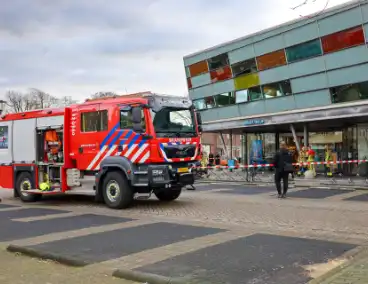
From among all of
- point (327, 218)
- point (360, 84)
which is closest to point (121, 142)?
point (327, 218)

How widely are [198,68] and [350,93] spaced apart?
482 inches

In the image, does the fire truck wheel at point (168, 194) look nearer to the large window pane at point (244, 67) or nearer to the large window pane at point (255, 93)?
the large window pane at point (255, 93)

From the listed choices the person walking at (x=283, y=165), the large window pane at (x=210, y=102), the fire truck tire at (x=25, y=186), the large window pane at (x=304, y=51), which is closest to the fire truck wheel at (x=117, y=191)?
the fire truck tire at (x=25, y=186)

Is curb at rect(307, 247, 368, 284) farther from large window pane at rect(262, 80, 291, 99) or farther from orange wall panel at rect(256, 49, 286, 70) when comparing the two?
orange wall panel at rect(256, 49, 286, 70)

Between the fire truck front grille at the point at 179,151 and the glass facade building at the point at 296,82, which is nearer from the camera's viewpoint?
→ the fire truck front grille at the point at 179,151

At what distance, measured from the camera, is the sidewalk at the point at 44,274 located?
5.43 m

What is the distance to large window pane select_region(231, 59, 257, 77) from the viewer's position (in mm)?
27872

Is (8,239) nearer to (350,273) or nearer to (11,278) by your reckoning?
(11,278)

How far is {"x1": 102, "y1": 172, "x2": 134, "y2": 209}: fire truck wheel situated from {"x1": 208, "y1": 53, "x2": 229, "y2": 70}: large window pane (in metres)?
19.1

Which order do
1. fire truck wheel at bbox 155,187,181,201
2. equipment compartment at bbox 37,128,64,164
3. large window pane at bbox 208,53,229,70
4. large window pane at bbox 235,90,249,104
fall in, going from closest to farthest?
equipment compartment at bbox 37,128,64,164
fire truck wheel at bbox 155,187,181,201
large window pane at bbox 235,90,249,104
large window pane at bbox 208,53,229,70

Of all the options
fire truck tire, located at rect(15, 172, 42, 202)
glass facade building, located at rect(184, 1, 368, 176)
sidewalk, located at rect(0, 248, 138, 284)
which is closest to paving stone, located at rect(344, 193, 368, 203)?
glass facade building, located at rect(184, 1, 368, 176)

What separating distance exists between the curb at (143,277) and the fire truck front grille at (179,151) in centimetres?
643

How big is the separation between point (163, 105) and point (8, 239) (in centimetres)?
564

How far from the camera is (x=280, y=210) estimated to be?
11477mm
